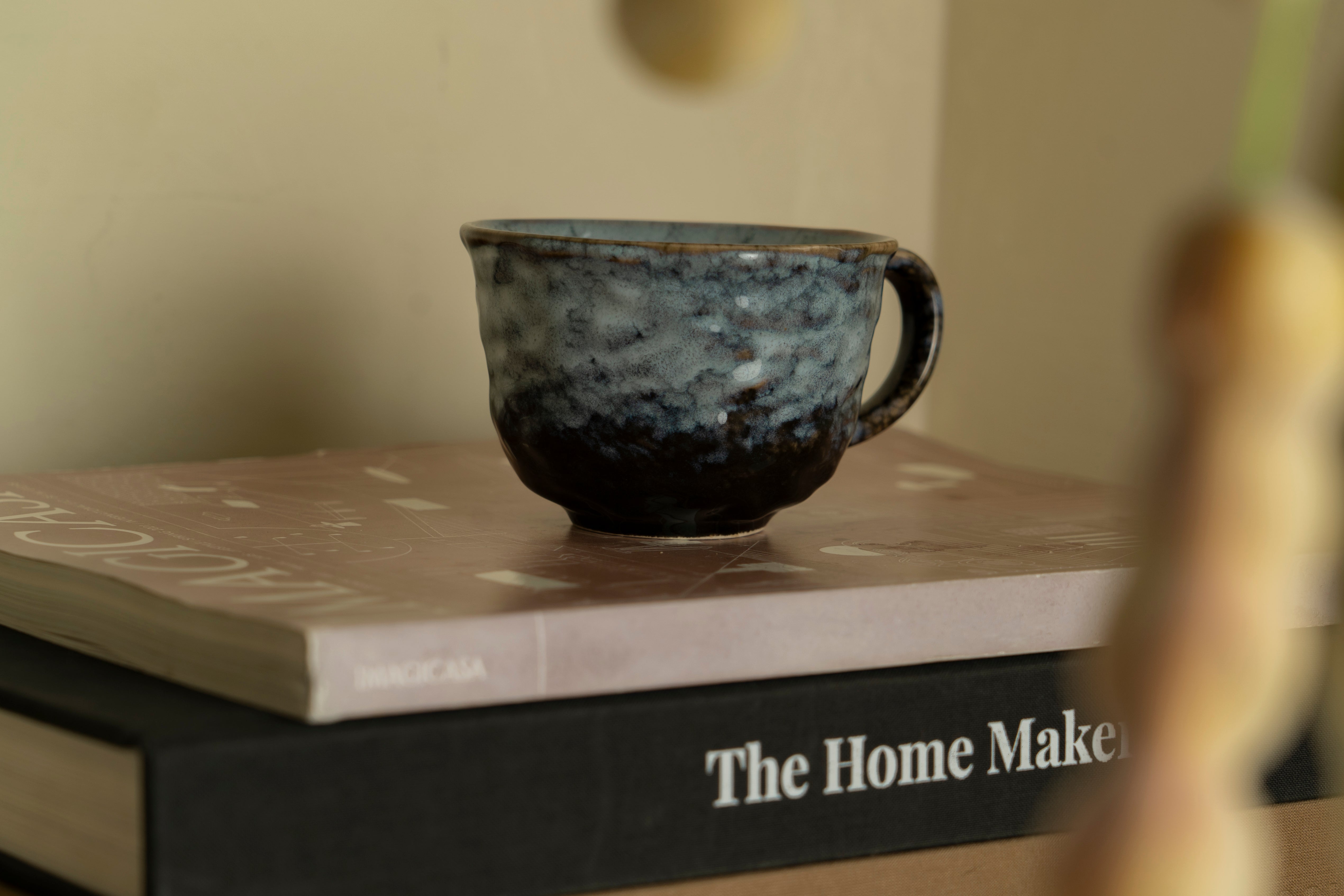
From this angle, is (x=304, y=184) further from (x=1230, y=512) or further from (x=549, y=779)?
(x=1230, y=512)

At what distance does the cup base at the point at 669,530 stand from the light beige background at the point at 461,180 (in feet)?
0.60

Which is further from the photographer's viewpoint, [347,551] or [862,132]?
[862,132]

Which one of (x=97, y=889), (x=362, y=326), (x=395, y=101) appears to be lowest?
(x=97, y=889)

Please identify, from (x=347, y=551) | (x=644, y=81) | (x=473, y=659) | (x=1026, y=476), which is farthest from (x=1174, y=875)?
(x=644, y=81)

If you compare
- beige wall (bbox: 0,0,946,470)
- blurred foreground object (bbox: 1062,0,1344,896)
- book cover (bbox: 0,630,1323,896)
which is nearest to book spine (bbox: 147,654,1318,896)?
book cover (bbox: 0,630,1323,896)

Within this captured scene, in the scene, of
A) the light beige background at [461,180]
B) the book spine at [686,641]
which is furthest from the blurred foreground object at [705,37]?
the light beige background at [461,180]

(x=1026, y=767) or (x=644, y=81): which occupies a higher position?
(x=644, y=81)

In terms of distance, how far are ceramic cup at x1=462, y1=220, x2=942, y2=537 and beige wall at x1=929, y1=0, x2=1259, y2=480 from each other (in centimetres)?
26

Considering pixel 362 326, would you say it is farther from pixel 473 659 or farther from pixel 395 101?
pixel 473 659

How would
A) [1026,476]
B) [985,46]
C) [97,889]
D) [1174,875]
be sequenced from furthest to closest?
[985,46]
[1026,476]
[97,889]
[1174,875]

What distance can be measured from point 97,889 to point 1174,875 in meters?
0.27

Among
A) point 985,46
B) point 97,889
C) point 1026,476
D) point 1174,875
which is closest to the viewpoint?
point 1174,875

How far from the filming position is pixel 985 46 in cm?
77

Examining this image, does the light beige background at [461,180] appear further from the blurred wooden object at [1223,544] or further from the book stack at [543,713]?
the blurred wooden object at [1223,544]
